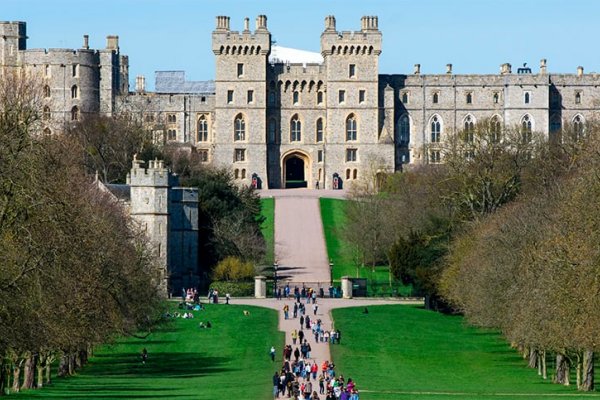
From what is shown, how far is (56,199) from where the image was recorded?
33469 millimetres

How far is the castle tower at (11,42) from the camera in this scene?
331 ft

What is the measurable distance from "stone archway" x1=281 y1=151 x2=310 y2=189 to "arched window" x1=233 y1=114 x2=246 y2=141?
8.32 ft

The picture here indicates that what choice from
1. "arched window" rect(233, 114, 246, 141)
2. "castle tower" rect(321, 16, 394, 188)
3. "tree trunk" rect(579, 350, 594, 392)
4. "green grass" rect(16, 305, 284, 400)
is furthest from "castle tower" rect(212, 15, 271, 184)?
"tree trunk" rect(579, 350, 594, 392)

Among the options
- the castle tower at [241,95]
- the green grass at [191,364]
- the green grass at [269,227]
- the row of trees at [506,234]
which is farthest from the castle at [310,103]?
the green grass at [191,364]

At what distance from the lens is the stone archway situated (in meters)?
100

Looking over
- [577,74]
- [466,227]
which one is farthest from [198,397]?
[577,74]

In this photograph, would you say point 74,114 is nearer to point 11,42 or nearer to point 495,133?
point 11,42

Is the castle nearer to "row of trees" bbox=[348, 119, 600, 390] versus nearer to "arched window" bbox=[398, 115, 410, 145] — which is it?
"arched window" bbox=[398, 115, 410, 145]

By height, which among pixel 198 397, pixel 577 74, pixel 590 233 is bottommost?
pixel 198 397

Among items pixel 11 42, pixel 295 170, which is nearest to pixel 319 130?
pixel 295 170

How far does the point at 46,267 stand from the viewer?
33281mm

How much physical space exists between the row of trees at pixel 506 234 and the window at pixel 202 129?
1286 centimetres

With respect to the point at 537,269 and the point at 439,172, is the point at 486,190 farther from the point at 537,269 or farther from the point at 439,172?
the point at 537,269

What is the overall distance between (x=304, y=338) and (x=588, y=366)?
1207 centimetres
